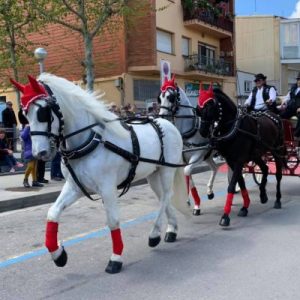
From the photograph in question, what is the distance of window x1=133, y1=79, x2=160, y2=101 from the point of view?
86.7ft

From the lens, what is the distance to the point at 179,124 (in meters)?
8.16

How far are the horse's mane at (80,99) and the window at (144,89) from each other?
2148 centimetres

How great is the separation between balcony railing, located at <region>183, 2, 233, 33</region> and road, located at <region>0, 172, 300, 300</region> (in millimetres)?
22503

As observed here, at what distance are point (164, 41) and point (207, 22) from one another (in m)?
4.35

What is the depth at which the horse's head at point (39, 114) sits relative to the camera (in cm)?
435

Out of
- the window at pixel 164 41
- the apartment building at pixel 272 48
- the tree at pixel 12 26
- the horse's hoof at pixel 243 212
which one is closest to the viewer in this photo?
the horse's hoof at pixel 243 212

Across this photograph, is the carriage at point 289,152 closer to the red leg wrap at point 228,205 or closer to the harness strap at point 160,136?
the red leg wrap at point 228,205

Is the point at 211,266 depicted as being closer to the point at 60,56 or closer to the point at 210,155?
the point at 210,155

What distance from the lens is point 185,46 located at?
29734 mm

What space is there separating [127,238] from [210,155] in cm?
276

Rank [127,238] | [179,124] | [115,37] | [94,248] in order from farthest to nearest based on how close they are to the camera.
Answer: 1. [115,37]
2. [179,124]
3. [127,238]
4. [94,248]

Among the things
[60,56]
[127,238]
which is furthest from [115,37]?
[127,238]

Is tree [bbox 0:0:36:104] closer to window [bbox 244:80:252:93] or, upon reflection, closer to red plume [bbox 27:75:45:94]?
red plume [bbox 27:75:45:94]

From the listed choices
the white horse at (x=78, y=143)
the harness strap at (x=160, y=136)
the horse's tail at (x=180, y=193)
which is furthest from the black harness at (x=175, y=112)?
the white horse at (x=78, y=143)
